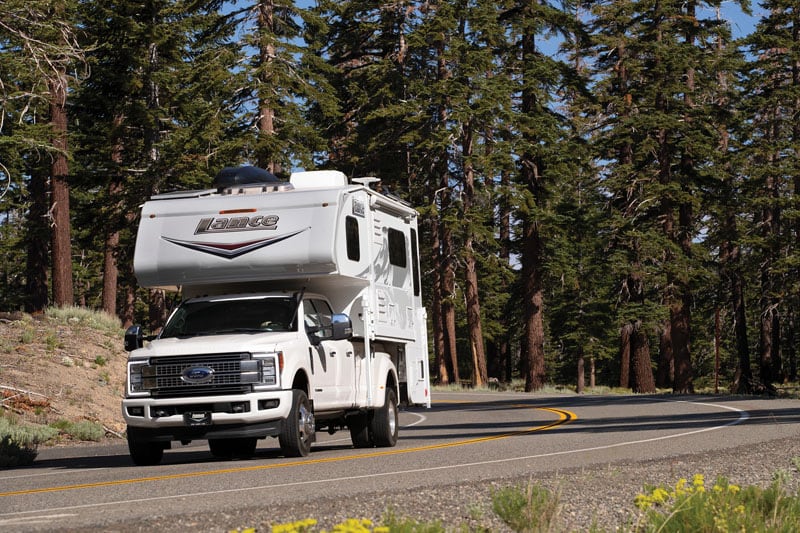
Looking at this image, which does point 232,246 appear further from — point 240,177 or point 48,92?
point 48,92

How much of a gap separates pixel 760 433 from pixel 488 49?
3106 cm

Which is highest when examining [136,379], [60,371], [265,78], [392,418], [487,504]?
[265,78]

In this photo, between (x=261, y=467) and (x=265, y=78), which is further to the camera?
(x=265, y=78)

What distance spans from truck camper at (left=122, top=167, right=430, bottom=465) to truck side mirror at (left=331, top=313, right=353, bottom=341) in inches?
0.8

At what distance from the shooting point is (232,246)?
15.1 metres

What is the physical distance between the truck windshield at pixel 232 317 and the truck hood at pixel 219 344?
285 mm

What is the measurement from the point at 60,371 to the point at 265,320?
10.9 metres

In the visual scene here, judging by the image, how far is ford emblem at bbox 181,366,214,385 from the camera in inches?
548

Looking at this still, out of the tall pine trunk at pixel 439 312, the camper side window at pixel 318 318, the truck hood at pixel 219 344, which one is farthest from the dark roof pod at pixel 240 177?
the tall pine trunk at pixel 439 312

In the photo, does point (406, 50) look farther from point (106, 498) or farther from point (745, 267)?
point (106, 498)

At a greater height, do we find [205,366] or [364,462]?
[205,366]

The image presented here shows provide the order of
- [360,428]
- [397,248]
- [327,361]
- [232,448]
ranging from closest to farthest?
[327,361]
[232,448]
[360,428]
[397,248]

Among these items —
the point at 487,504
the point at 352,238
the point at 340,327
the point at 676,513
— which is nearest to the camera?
the point at 676,513

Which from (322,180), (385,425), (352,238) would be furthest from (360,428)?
(322,180)
